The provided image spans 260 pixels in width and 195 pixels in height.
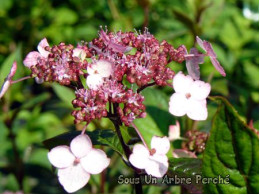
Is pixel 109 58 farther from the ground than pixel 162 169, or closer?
farther from the ground

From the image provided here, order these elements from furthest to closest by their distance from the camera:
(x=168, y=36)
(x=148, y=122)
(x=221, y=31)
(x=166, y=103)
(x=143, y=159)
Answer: (x=221, y=31) < (x=168, y=36) < (x=166, y=103) < (x=148, y=122) < (x=143, y=159)

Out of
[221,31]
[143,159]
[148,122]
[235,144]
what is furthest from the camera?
[221,31]

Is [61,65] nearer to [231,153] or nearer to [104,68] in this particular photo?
[104,68]

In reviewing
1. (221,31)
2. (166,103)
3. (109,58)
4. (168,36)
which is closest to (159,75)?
(109,58)

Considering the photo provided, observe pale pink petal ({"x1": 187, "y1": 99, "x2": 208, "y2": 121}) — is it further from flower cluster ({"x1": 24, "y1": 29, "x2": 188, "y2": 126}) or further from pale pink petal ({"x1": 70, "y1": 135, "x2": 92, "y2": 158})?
pale pink petal ({"x1": 70, "y1": 135, "x2": 92, "y2": 158})

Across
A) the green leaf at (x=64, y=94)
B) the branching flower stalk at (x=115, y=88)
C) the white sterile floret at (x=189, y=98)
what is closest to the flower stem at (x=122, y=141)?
the branching flower stalk at (x=115, y=88)

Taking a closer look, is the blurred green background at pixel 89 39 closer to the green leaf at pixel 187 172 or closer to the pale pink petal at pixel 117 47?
the green leaf at pixel 187 172

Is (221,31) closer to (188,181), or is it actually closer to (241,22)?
(241,22)
